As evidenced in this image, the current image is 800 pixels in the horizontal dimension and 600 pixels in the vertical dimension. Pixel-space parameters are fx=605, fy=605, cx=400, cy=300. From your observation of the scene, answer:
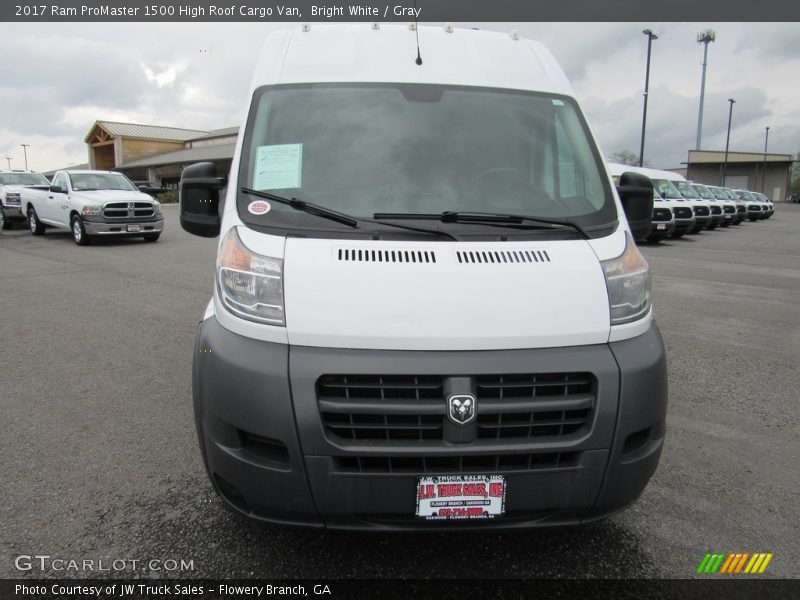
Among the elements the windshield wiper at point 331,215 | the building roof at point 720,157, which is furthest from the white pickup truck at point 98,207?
the building roof at point 720,157

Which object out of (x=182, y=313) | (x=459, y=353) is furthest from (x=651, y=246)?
(x=459, y=353)

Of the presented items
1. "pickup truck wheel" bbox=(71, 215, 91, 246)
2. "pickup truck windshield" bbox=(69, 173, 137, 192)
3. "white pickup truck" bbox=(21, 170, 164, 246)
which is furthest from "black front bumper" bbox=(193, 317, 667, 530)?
"pickup truck windshield" bbox=(69, 173, 137, 192)

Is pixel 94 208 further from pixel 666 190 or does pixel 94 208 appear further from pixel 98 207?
pixel 666 190

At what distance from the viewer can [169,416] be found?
4.25m

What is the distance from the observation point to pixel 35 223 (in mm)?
17531

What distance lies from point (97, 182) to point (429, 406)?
1630 cm

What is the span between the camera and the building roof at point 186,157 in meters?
45.8

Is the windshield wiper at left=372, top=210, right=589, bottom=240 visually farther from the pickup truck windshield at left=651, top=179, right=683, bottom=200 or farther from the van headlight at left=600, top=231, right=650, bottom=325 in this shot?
the pickup truck windshield at left=651, top=179, right=683, bottom=200

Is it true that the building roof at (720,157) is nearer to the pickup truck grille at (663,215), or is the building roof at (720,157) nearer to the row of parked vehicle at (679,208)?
the row of parked vehicle at (679,208)

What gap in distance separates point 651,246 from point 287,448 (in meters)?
17.5

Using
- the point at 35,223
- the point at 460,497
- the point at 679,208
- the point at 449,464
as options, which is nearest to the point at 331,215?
the point at 449,464

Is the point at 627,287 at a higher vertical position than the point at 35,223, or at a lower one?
higher

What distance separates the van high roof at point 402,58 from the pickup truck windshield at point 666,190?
1802cm

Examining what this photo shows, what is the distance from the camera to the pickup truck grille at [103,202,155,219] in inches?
585
